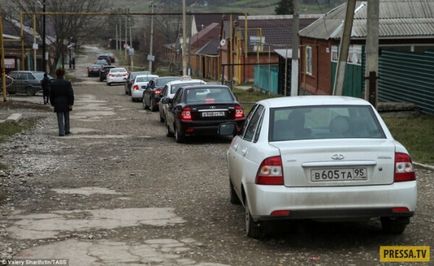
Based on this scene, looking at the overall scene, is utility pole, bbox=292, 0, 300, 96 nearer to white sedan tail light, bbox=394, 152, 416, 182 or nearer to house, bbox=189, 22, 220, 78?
white sedan tail light, bbox=394, 152, 416, 182

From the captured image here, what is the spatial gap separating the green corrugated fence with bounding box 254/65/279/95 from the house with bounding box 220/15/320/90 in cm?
477

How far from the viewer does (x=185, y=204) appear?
31.8 feet

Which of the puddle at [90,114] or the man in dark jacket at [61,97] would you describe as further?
the puddle at [90,114]

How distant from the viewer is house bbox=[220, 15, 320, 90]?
51.7 metres

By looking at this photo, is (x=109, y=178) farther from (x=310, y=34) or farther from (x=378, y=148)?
(x=310, y=34)

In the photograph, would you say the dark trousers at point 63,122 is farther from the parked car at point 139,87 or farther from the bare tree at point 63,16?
the bare tree at point 63,16

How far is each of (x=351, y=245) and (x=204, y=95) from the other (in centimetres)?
1091

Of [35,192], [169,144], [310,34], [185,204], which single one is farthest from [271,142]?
[310,34]

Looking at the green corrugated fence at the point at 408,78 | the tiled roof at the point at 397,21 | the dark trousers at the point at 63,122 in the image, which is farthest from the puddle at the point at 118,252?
the tiled roof at the point at 397,21

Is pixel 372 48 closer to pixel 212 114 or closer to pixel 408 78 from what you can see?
pixel 212 114

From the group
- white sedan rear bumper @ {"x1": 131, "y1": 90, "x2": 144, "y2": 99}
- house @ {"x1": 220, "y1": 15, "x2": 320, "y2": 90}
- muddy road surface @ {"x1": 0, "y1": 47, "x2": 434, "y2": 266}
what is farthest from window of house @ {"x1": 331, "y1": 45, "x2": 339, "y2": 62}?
house @ {"x1": 220, "y1": 15, "x2": 320, "y2": 90}

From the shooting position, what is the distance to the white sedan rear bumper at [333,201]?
22.5 feet

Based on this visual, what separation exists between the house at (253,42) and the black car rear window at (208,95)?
30.3 m

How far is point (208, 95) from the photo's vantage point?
Answer: 17.9 metres
